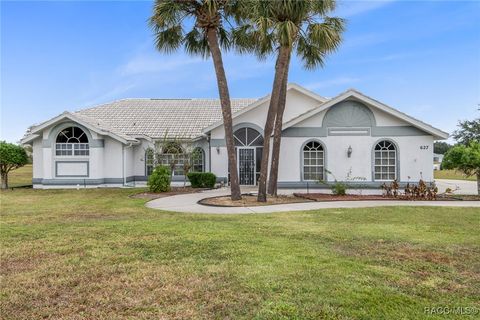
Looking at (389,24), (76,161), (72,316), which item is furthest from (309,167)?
(72,316)

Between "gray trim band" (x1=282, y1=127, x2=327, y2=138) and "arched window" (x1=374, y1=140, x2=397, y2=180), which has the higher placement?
"gray trim band" (x1=282, y1=127, x2=327, y2=138)

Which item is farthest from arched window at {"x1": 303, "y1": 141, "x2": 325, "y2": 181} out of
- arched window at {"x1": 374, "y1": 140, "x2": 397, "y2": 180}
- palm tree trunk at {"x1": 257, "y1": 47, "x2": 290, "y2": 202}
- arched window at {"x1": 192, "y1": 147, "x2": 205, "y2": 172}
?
arched window at {"x1": 192, "y1": 147, "x2": 205, "y2": 172}

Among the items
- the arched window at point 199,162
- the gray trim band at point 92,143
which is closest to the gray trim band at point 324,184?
the arched window at point 199,162

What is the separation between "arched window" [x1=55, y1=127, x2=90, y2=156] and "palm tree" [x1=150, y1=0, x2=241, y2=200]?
9230 millimetres

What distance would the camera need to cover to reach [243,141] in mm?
21703

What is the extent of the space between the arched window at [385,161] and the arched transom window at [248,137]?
269 inches

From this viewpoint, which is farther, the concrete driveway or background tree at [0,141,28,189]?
background tree at [0,141,28,189]

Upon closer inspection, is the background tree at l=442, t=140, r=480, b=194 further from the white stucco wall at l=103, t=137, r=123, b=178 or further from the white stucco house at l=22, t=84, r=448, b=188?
the white stucco wall at l=103, t=137, r=123, b=178

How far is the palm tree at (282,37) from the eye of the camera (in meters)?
13.8

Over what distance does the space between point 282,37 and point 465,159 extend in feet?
34.1

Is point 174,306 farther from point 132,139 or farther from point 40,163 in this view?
point 40,163

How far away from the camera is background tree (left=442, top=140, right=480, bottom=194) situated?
16.2 m

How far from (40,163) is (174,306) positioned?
22.0 meters

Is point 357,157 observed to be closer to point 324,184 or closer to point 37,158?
point 324,184
